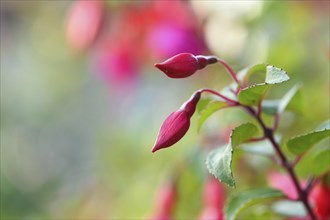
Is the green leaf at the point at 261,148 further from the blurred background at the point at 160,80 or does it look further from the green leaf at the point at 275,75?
the green leaf at the point at 275,75

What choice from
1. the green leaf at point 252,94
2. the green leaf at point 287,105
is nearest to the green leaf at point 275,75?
the green leaf at point 252,94

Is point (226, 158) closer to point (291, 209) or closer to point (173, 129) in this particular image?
point (173, 129)

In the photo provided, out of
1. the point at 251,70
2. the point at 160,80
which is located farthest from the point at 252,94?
the point at 160,80

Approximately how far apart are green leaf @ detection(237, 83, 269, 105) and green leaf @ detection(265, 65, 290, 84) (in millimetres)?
12

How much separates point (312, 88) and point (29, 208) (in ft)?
3.18

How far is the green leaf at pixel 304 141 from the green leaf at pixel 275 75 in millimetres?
83

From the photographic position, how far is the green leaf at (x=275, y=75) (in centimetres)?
43

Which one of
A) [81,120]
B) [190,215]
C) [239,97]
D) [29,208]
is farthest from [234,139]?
[81,120]

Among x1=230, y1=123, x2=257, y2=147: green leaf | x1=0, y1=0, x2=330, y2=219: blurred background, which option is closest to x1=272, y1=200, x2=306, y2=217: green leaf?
x1=0, y1=0, x2=330, y2=219: blurred background

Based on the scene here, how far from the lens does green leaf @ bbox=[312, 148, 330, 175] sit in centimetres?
56

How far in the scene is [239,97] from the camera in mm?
486

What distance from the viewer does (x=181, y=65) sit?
45 cm

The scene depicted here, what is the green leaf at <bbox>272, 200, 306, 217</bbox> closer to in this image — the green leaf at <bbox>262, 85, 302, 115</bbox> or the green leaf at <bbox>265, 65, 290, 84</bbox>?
the green leaf at <bbox>262, 85, 302, 115</bbox>

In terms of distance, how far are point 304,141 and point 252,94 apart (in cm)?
8
